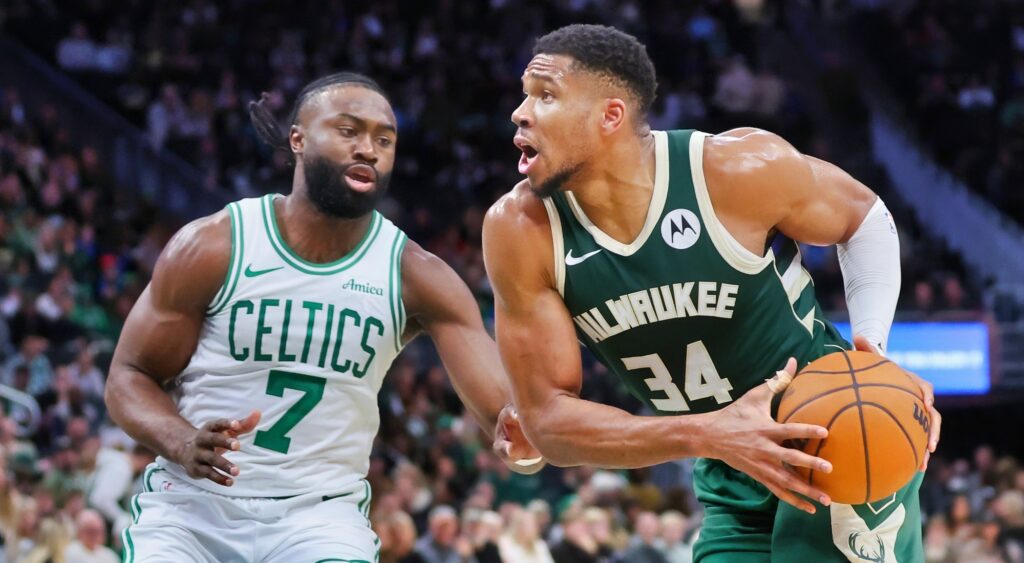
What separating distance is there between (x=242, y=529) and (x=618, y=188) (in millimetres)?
1744

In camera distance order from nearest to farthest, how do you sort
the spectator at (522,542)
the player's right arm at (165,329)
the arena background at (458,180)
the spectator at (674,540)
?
1. the player's right arm at (165,329)
2. the spectator at (522,542)
3. the arena background at (458,180)
4. the spectator at (674,540)

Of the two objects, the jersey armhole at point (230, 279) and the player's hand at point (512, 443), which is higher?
the jersey armhole at point (230, 279)

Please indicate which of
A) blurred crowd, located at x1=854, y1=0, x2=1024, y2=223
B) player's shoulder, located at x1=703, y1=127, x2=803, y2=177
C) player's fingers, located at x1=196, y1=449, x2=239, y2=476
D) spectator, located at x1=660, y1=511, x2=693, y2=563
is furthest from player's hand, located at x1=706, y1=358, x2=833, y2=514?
blurred crowd, located at x1=854, y1=0, x2=1024, y2=223

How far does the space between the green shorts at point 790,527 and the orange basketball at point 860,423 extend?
0.27 meters

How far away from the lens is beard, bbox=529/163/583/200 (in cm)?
412

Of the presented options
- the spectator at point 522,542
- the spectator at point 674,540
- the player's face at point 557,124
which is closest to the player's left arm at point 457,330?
the player's face at point 557,124

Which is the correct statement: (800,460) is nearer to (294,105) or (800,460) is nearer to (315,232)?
(315,232)

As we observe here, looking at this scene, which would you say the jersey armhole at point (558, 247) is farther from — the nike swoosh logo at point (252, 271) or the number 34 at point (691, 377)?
the nike swoosh logo at point (252, 271)

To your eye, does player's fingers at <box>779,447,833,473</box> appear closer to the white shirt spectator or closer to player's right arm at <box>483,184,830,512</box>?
player's right arm at <box>483,184,830,512</box>

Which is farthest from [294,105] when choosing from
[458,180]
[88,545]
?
[458,180]

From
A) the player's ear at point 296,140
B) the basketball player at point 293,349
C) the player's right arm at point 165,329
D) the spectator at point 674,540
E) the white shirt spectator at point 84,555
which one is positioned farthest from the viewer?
the spectator at point 674,540

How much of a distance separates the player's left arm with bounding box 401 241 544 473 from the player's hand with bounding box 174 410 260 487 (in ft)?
2.94

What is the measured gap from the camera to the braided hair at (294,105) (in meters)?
5.22

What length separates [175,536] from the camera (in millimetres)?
4621
